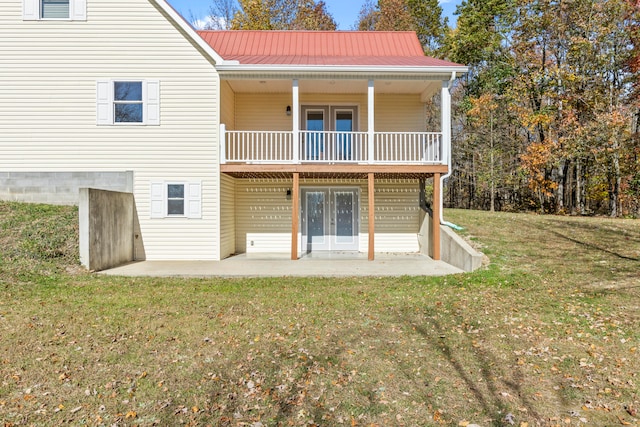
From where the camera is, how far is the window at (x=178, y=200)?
10883 mm

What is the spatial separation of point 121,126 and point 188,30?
10.3 ft

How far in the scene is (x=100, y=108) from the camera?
35.3 feet

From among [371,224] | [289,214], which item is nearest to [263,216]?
[289,214]

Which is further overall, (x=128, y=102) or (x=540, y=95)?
(x=540, y=95)

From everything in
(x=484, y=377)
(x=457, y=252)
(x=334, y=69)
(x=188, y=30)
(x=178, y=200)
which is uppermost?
(x=188, y=30)

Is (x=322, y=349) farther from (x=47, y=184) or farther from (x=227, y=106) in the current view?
(x=47, y=184)

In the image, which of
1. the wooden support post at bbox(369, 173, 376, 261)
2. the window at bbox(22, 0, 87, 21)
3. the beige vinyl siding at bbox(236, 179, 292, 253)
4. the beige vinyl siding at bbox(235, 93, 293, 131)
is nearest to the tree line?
the wooden support post at bbox(369, 173, 376, 261)

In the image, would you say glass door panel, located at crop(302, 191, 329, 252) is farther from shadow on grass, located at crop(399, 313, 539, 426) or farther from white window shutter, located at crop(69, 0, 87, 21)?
shadow on grass, located at crop(399, 313, 539, 426)

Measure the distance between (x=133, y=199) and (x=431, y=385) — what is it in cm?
955

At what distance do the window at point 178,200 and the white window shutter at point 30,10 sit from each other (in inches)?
214

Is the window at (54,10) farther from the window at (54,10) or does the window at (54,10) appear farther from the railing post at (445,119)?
the railing post at (445,119)

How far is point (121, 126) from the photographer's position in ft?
35.5

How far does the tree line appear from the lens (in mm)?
17875

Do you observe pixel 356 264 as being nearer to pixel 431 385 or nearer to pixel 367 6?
pixel 431 385
